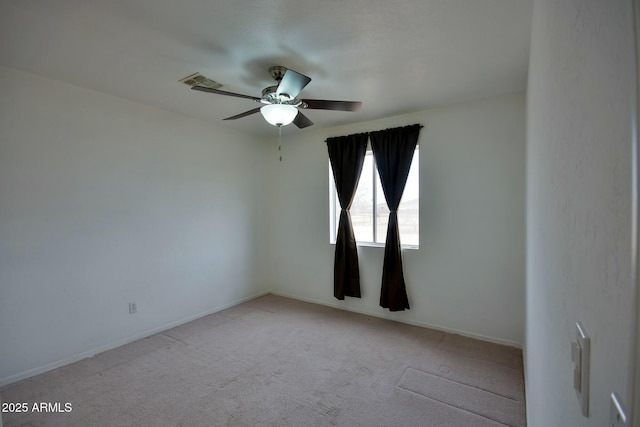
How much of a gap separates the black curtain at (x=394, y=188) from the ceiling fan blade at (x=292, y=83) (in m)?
1.68

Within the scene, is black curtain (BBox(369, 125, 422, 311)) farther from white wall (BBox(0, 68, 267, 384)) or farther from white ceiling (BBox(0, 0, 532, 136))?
white wall (BBox(0, 68, 267, 384))

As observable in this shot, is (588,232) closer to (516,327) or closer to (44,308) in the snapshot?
(516,327)

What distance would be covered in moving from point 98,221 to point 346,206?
9.29 feet

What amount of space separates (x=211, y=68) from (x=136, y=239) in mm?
2066

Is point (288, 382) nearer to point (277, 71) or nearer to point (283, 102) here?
point (283, 102)

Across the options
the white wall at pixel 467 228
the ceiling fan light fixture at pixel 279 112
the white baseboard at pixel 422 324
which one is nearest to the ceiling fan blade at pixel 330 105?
the ceiling fan light fixture at pixel 279 112

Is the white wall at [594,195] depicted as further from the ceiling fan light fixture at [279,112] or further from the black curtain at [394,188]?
the black curtain at [394,188]

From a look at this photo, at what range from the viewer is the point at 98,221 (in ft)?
9.71

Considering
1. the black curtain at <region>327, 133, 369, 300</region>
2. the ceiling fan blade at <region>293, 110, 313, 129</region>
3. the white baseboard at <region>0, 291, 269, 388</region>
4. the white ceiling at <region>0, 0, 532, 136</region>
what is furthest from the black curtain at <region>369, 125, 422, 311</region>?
the white baseboard at <region>0, 291, 269, 388</region>

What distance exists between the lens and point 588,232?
1.62 ft

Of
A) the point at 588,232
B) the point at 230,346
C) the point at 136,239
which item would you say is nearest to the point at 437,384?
the point at 230,346

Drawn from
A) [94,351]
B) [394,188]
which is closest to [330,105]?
[394,188]

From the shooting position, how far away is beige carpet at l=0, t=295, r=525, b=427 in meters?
2.04

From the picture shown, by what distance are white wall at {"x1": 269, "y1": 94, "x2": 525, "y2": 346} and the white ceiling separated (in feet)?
1.40
